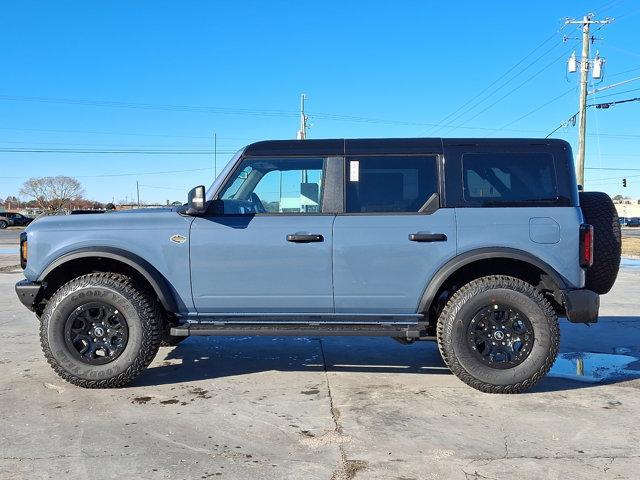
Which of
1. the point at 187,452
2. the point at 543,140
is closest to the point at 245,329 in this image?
the point at 187,452

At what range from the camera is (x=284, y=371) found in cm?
508

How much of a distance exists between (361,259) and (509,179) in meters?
1.41

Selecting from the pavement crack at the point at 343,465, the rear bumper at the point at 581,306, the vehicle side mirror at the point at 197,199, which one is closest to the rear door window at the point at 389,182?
the vehicle side mirror at the point at 197,199

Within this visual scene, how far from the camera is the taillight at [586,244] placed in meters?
4.30

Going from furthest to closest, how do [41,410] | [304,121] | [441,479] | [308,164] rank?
1. [304,121]
2. [308,164]
3. [41,410]
4. [441,479]

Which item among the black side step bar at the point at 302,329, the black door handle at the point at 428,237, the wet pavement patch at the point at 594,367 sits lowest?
the wet pavement patch at the point at 594,367

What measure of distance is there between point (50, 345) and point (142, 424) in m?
1.26

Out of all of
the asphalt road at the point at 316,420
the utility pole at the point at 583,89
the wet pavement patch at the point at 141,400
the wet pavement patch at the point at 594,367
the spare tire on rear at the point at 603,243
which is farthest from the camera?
the utility pole at the point at 583,89

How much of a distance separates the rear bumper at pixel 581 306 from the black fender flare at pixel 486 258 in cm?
10

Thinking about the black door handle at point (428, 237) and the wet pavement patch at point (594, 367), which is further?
the wet pavement patch at point (594, 367)

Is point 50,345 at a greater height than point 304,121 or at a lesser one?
lesser

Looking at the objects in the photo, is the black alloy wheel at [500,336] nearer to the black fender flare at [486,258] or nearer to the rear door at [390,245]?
the black fender flare at [486,258]

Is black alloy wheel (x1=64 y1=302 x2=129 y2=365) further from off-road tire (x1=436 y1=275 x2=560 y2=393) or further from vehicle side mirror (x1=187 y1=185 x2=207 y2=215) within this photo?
off-road tire (x1=436 y1=275 x2=560 y2=393)

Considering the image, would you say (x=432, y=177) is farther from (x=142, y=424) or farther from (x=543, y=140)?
(x=142, y=424)
